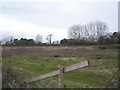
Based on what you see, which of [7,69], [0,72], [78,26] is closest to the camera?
[0,72]

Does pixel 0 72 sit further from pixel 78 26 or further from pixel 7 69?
pixel 78 26

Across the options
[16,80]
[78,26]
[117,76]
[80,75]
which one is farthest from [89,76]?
[78,26]

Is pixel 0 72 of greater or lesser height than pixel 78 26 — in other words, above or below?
below

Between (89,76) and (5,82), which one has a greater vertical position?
(5,82)

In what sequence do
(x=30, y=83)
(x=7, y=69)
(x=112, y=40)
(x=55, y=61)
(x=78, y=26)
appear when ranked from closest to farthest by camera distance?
1. (x=30, y=83)
2. (x=7, y=69)
3. (x=55, y=61)
4. (x=112, y=40)
5. (x=78, y=26)

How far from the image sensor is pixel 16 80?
206 inches

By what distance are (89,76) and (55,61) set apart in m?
6.05

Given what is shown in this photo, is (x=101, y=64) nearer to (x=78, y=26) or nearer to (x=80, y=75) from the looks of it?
(x=80, y=75)

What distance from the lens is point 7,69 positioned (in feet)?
20.0

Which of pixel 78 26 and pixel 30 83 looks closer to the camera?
pixel 30 83

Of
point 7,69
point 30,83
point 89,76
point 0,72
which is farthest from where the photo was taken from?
point 89,76

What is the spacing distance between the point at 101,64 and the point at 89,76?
3.52 m

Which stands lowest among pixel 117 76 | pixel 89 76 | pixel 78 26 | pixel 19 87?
pixel 89 76

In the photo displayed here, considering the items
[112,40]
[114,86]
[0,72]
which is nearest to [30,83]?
[0,72]
